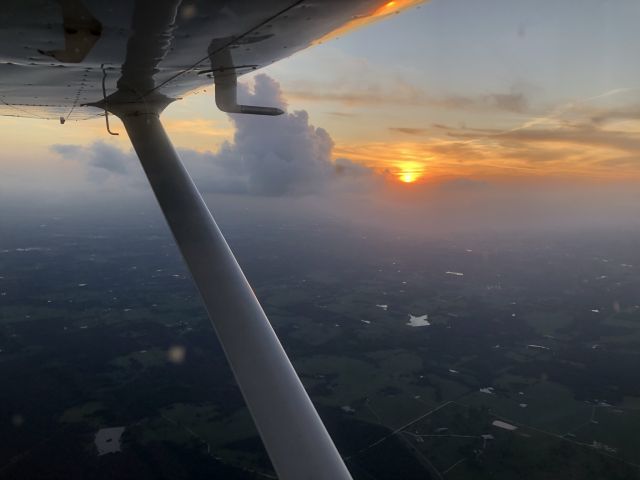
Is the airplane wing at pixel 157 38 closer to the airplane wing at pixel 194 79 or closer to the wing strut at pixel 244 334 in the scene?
the airplane wing at pixel 194 79

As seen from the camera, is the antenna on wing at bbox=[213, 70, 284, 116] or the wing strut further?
the antenna on wing at bbox=[213, 70, 284, 116]

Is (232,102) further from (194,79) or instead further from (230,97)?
(194,79)

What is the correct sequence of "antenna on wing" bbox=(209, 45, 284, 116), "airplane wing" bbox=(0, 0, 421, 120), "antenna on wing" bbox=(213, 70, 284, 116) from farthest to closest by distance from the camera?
1. "antenna on wing" bbox=(213, 70, 284, 116)
2. "antenna on wing" bbox=(209, 45, 284, 116)
3. "airplane wing" bbox=(0, 0, 421, 120)

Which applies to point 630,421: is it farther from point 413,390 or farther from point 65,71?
point 65,71

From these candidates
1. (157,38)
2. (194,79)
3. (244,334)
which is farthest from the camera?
(194,79)

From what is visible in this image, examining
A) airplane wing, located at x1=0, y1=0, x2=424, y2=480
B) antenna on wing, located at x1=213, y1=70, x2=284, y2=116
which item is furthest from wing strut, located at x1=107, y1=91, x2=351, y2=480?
antenna on wing, located at x1=213, y1=70, x2=284, y2=116

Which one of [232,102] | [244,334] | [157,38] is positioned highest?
[157,38]

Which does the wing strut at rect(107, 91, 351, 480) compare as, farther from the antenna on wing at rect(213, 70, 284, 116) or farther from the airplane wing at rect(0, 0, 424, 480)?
the antenna on wing at rect(213, 70, 284, 116)

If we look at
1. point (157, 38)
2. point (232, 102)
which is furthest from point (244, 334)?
point (157, 38)
